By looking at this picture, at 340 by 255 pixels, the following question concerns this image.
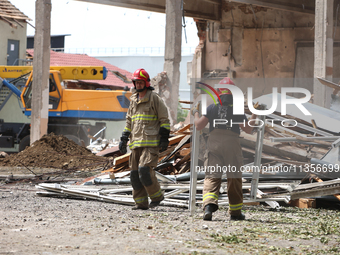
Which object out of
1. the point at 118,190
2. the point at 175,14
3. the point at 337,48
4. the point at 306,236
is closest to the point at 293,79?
the point at 337,48

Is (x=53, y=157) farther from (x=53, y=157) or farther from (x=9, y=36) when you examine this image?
(x=9, y=36)

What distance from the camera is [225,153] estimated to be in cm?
543

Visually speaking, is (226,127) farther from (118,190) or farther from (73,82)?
(73,82)

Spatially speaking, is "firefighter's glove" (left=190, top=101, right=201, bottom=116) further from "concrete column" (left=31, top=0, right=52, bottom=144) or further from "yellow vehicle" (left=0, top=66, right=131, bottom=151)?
"yellow vehicle" (left=0, top=66, right=131, bottom=151)

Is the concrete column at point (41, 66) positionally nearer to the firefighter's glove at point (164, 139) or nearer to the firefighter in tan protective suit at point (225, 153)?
the firefighter's glove at point (164, 139)

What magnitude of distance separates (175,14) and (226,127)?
6.68m

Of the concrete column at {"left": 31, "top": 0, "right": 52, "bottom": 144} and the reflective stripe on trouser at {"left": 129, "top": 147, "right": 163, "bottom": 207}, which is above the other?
the concrete column at {"left": 31, "top": 0, "right": 52, "bottom": 144}

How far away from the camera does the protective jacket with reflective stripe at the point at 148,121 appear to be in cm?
615

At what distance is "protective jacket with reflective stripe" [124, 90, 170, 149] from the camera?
20.2 ft

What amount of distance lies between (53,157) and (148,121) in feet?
22.1

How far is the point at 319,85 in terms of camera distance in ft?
32.4

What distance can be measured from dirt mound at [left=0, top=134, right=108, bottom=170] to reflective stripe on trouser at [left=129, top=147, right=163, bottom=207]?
207 inches

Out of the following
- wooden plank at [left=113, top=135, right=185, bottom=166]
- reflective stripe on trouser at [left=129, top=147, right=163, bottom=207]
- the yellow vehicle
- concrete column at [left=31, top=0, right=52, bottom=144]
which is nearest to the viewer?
reflective stripe on trouser at [left=129, top=147, right=163, bottom=207]

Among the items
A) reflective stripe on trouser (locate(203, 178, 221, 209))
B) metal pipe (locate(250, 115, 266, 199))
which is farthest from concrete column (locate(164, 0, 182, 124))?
reflective stripe on trouser (locate(203, 178, 221, 209))
